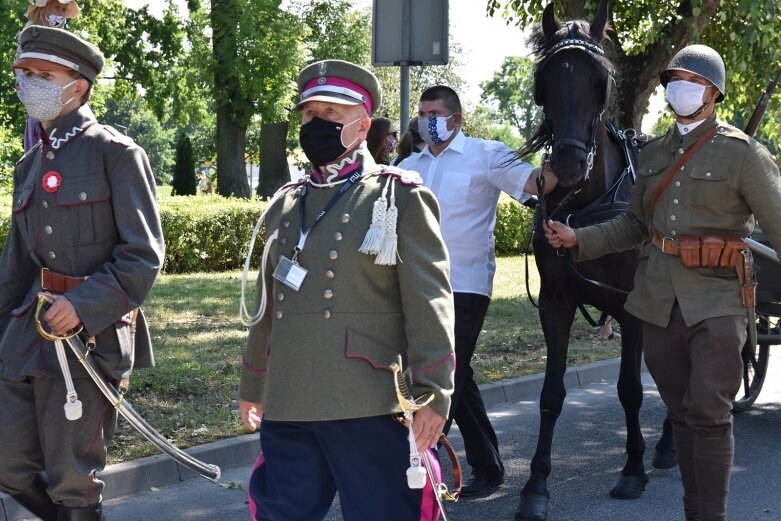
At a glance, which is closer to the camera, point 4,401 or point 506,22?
point 4,401

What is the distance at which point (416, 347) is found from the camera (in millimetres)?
3504

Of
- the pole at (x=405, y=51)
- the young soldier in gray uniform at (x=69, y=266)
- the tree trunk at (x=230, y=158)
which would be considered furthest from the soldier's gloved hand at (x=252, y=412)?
the tree trunk at (x=230, y=158)

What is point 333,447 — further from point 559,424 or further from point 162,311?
point 162,311

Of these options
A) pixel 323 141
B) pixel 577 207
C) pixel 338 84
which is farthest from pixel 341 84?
pixel 577 207

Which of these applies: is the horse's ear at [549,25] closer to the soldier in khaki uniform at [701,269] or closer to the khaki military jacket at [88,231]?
the soldier in khaki uniform at [701,269]

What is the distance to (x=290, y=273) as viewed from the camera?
3.62 metres

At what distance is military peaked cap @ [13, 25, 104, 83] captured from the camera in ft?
14.2

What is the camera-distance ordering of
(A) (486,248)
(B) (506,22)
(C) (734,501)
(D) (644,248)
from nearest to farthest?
(D) (644,248), (A) (486,248), (C) (734,501), (B) (506,22)

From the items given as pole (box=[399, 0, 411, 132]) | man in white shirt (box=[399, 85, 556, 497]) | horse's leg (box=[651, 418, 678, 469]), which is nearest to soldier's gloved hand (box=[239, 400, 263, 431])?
man in white shirt (box=[399, 85, 556, 497])

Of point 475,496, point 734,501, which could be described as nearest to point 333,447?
point 475,496

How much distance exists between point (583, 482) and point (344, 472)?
3.44 metres

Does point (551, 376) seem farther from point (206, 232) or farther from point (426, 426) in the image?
point (206, 232)

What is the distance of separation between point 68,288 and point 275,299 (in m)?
0.98

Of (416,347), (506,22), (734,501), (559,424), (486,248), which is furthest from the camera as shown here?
(506,22)
